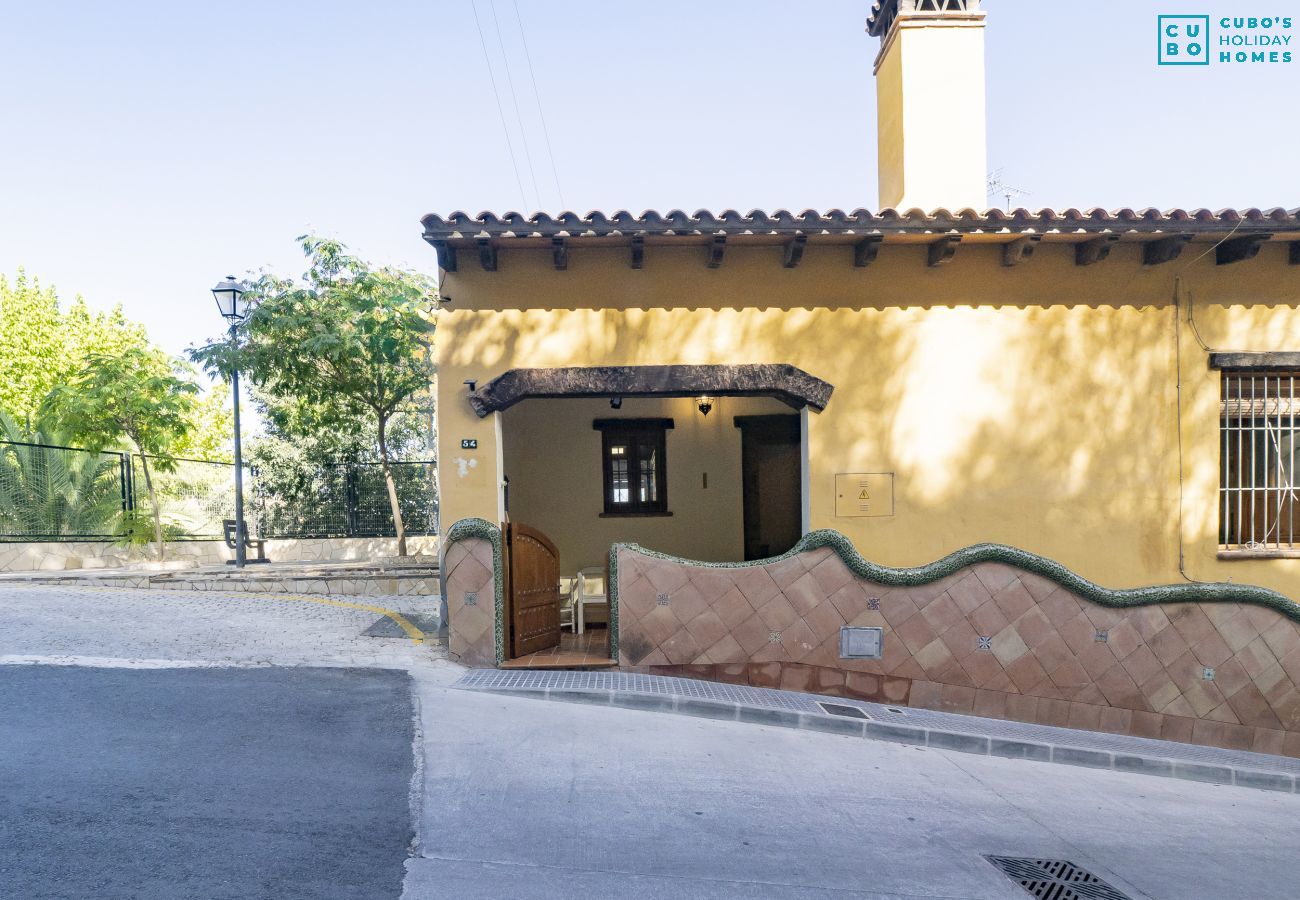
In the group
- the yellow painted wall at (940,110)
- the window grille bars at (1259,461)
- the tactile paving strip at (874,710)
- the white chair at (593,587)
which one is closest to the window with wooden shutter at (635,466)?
the white chair at (593,587)

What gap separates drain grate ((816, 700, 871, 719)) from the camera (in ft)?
20.7

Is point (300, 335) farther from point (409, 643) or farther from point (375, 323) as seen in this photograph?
point (409, 643)

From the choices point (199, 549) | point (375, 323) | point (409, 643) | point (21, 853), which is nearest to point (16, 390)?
point (199, 549)

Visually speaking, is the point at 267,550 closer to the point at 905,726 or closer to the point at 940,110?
the point at 905,726

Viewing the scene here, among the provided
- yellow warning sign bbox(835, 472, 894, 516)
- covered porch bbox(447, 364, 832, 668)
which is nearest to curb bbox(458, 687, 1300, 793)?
yellow warning sign bbox(835, 472, 894, 516)

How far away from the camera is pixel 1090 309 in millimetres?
7316

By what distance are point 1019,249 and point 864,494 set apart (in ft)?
8.62

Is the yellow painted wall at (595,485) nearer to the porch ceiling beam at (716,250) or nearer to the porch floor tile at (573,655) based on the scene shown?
the porch floor tile at (573,655)

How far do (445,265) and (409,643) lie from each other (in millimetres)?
3840

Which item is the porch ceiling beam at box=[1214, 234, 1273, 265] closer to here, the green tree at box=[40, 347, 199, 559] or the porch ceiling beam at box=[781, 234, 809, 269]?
the porch ceiling beam at box=[781, 234, 809, 269]

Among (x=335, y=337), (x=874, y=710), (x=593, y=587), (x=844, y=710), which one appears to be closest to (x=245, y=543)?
(x=335, y=337)

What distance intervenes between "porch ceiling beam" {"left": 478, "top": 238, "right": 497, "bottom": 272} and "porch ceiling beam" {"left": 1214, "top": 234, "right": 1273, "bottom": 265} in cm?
674

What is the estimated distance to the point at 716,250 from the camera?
276 inches

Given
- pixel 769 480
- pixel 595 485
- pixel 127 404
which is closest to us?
pixel 595 485
